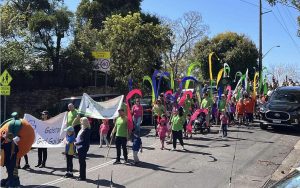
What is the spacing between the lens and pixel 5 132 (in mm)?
10922

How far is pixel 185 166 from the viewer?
12.7 metres

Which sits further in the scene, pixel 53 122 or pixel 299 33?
pixel 299 33

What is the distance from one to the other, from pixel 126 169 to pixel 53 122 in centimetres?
295

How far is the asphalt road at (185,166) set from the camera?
10820 millimetres

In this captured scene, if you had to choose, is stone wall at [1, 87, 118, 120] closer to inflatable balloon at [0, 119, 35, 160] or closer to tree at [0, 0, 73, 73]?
tree at [0, 0, 73, 73]

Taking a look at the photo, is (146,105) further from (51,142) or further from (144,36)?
(51,142)

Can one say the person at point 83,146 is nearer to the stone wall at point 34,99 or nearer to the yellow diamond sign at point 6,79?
the yellow diamond sign at point 6,79

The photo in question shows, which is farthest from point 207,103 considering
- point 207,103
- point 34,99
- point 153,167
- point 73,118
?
point 34,99

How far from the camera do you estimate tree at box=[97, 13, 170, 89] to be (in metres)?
26.9

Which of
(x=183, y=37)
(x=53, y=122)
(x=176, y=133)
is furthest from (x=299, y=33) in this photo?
(x=183, y=37)

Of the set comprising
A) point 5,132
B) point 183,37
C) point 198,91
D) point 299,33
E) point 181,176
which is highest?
point 183,37

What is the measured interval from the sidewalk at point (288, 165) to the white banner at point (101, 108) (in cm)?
487

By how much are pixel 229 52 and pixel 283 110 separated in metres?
27.3

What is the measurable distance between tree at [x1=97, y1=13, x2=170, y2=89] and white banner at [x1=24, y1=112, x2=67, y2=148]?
13.6 metres
